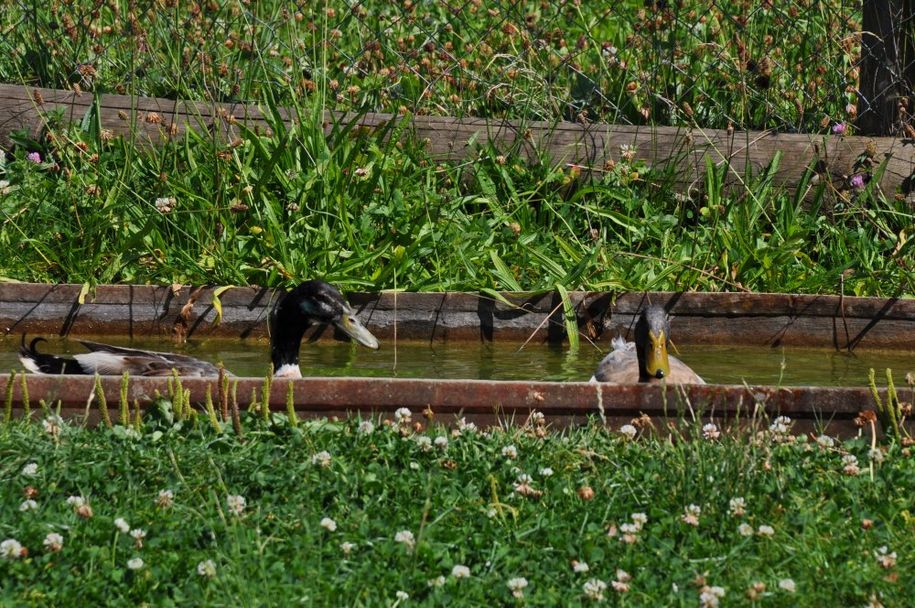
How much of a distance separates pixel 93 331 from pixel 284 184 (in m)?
1.32

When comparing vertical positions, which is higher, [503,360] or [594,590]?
[594,590]

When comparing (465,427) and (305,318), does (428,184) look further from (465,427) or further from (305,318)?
(465,427)

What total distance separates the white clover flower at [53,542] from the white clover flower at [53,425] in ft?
2.80

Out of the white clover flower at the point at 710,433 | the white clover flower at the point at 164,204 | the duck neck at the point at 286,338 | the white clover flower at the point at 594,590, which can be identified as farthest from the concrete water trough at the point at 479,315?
the white clover flower at the point at 594,590

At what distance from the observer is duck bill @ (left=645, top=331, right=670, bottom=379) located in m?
6.12

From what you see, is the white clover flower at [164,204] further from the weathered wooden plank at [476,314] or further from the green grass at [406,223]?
the weathered wooden plank at [476,314]

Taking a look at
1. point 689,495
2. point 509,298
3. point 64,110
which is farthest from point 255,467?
point 64,110

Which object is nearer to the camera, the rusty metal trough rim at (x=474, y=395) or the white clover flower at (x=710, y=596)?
the white clover flower at (x=710, y=596)

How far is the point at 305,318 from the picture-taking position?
671 centimetres

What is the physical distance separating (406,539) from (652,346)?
284cm

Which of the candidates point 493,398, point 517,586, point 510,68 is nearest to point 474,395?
point 493,398

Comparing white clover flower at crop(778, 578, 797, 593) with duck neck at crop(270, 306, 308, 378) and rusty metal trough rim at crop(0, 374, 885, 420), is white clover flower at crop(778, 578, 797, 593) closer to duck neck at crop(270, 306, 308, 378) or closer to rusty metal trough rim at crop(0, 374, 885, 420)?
rusty metal trough rim at crop(0, 374, 885, 420)

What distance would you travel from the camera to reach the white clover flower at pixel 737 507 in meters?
3.81

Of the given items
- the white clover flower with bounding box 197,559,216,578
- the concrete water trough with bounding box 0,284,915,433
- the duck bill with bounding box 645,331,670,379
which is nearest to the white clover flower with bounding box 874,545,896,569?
the white clover flower with bounding box 197,559,216,578
